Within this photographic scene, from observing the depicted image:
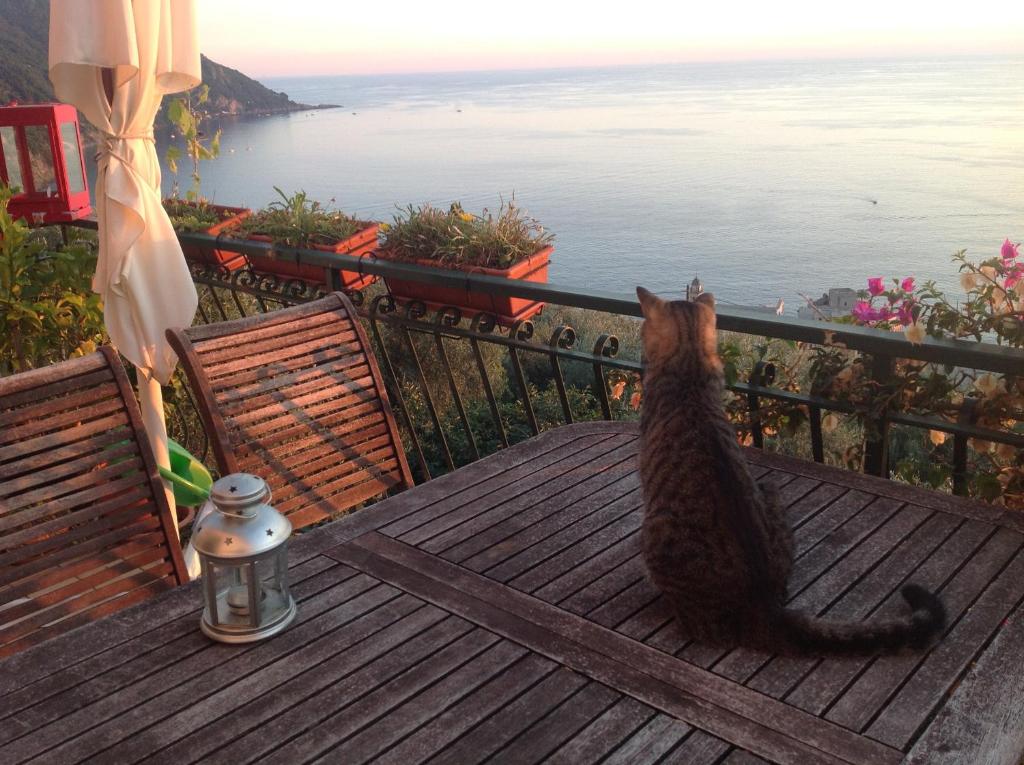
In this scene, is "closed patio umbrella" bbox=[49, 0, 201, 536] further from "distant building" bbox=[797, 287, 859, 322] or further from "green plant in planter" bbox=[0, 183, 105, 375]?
"distant building" bbox=[797, 287, 859, 322]

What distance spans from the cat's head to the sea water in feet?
2.38

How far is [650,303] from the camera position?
72.4 inches

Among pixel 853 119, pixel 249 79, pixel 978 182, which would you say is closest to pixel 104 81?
pixel 249 79

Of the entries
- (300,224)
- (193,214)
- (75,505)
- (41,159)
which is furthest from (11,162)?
(75,505)

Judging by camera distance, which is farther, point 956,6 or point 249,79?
point 249,79

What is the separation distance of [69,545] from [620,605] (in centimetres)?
114

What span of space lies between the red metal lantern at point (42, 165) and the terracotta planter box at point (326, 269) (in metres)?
1.37

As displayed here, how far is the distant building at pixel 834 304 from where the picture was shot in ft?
7.98

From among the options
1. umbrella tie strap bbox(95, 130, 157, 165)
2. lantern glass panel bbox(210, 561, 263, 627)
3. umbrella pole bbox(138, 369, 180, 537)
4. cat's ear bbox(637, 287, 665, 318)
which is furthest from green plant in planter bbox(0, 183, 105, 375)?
cat's ear bbox(637, 287, 665, 318)

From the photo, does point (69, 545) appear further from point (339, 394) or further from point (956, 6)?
point (956, 6)

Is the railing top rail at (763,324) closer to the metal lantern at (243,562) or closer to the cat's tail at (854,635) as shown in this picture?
the cat's tail at (854,635)

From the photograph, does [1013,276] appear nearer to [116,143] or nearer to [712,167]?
[116,143]

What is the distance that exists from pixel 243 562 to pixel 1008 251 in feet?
6.55

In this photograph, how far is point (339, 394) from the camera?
2240 millimetres
